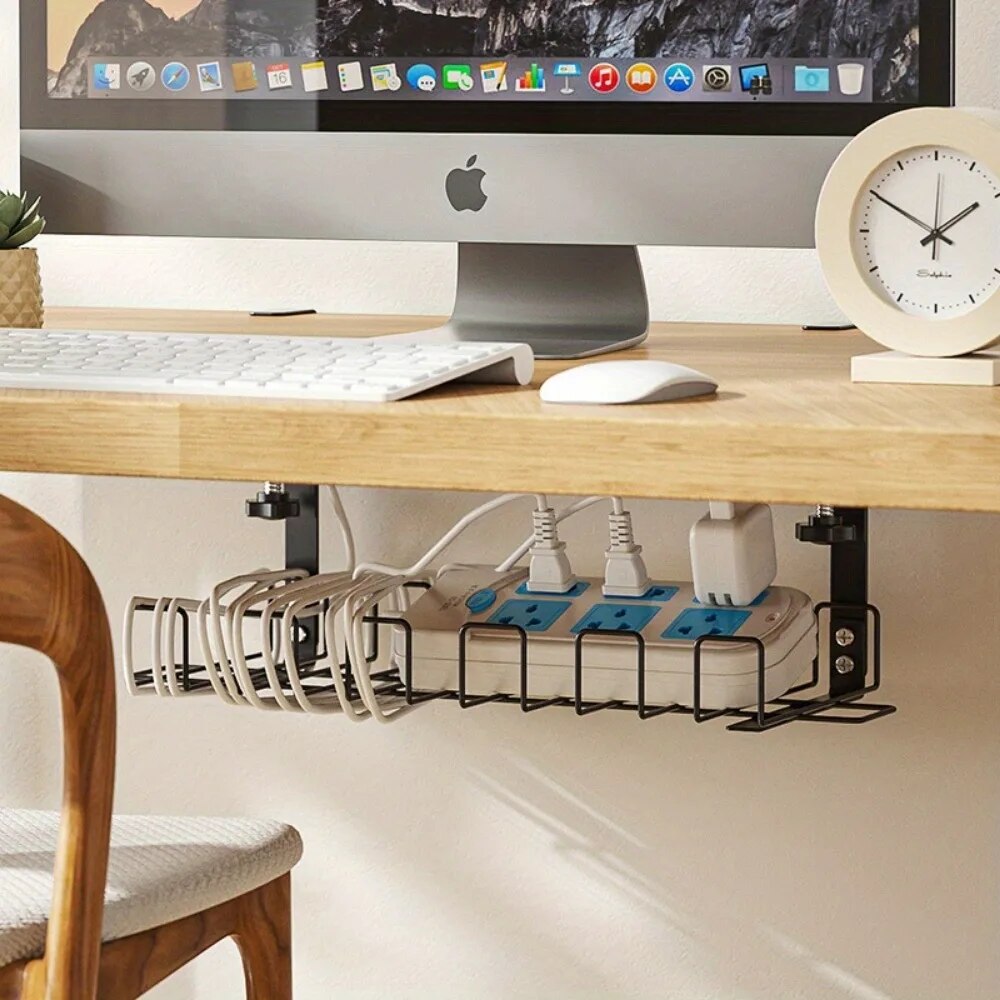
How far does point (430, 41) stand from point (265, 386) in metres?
0.38

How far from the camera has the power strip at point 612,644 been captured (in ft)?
3.38

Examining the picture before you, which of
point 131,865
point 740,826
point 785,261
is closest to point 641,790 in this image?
point 740,826

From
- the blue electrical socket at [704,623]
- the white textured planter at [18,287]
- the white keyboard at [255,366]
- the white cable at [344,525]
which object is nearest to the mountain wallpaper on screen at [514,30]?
the white textured planter at [18,287]

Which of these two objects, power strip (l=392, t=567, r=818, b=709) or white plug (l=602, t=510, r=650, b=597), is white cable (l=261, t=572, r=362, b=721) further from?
white plug (l=602, t=510, r=650, b=597)

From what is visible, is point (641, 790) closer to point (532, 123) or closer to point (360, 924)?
point (360, 924)

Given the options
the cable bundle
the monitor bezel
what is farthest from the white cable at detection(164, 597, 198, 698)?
the monitor bezel

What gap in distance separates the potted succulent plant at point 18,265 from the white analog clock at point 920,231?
538 millimetres

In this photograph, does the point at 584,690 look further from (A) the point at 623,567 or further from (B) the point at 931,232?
(B) the point at 931,232

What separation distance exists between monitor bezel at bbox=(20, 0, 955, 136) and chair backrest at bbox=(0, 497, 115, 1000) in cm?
47

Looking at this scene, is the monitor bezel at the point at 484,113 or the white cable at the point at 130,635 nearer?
the monitor bezel at the point at 484,113

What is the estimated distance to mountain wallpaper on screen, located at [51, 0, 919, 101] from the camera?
101 cm

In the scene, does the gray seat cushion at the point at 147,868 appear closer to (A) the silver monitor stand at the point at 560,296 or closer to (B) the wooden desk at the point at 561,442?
(B) the wooden desk at the point at 561,442

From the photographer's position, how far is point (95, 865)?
76cm

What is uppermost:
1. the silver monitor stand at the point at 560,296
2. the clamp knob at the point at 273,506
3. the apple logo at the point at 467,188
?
the apple logo at the point at 467,188
